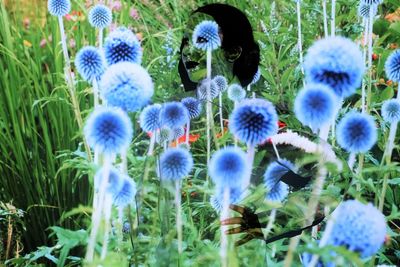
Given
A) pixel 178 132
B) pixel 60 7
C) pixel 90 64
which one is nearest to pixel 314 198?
pixel 178 132

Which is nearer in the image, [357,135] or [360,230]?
[360,230]

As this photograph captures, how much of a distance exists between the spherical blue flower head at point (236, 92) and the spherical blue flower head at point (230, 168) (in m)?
0.06

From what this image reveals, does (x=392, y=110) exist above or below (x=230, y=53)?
below

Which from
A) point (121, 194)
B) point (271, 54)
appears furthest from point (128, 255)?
point (271, 54)

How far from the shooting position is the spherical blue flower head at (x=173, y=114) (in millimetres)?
622

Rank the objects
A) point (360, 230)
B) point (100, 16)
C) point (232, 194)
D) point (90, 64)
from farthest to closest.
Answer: point (100, 16) → point (90, 64) → point (232, 194) → point (360, 230)

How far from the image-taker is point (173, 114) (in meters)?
0.62

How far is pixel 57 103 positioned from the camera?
1.86m

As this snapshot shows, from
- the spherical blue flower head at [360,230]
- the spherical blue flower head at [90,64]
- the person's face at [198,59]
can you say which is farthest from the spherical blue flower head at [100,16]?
the spherical blue flower head at [360,230]

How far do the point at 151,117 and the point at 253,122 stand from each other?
4.6 inches

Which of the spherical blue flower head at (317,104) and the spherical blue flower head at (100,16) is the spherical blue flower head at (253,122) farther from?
the spherical blue flower head at (100,16)

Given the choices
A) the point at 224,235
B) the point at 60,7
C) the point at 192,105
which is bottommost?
the point at 224,235

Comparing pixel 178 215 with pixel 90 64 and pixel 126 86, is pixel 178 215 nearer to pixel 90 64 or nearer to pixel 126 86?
pixel 126 86

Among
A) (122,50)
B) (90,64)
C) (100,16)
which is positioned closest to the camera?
(122,50)
